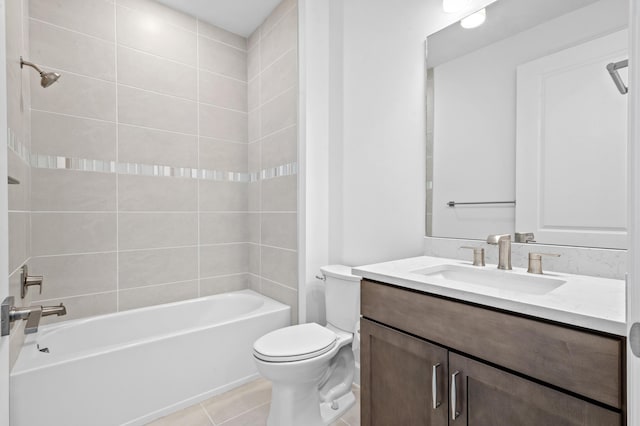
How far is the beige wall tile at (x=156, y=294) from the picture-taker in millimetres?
2190

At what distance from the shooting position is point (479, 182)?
1619mm

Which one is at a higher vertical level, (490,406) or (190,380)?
(490,406)

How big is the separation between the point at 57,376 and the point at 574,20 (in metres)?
2.74

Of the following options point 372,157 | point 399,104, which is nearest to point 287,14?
point 399,104

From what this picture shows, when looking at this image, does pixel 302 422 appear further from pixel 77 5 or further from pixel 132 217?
pixel 77 5

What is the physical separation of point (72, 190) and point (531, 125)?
8.57 feet

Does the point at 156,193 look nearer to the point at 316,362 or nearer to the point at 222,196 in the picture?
the point at 222,196

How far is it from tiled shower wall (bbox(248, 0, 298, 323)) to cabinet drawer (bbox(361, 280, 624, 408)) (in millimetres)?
1213

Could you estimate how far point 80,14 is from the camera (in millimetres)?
2016

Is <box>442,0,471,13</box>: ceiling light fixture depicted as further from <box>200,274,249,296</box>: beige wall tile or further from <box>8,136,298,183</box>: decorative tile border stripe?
<box>200,274,249,296</box>: beige wall tile

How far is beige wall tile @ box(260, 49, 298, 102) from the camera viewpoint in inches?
87.0

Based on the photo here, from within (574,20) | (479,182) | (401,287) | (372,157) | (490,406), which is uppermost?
(574,20)


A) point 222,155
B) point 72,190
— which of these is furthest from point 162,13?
point 72,190

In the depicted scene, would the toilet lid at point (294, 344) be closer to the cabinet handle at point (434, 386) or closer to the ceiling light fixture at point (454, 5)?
the cabinet handle at point (434, 386)
